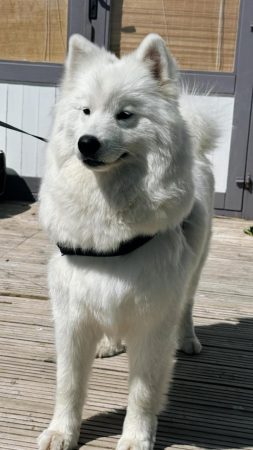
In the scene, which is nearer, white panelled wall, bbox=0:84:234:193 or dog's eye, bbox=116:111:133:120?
dog's eye, bbox=116:111:133:120

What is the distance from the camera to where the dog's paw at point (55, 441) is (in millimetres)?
2088

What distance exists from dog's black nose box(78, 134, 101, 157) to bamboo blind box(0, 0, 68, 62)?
405 cm

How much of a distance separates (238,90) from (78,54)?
348cm

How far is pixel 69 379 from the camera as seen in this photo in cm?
215

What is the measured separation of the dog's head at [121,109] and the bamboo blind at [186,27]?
3.53 metres

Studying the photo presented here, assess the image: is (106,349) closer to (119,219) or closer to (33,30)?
(119,219)

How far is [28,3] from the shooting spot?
5566 millimetres

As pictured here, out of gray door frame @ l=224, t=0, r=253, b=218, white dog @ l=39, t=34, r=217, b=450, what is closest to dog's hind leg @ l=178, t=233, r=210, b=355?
white dog @ l=39, t=34, r=217, b=450

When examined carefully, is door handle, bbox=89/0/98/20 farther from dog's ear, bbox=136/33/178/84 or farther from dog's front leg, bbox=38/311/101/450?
dog's front leg, bbox=38/311/101/450

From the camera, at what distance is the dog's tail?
290 centimetres

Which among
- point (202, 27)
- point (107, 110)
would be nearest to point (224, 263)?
point (202, 27)

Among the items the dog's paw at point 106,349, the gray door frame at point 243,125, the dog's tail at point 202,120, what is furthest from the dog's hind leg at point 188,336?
the gray door frame at point 243,125

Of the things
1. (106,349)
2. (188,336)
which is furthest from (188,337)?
(106,349)

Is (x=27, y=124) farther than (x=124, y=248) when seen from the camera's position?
Yes
